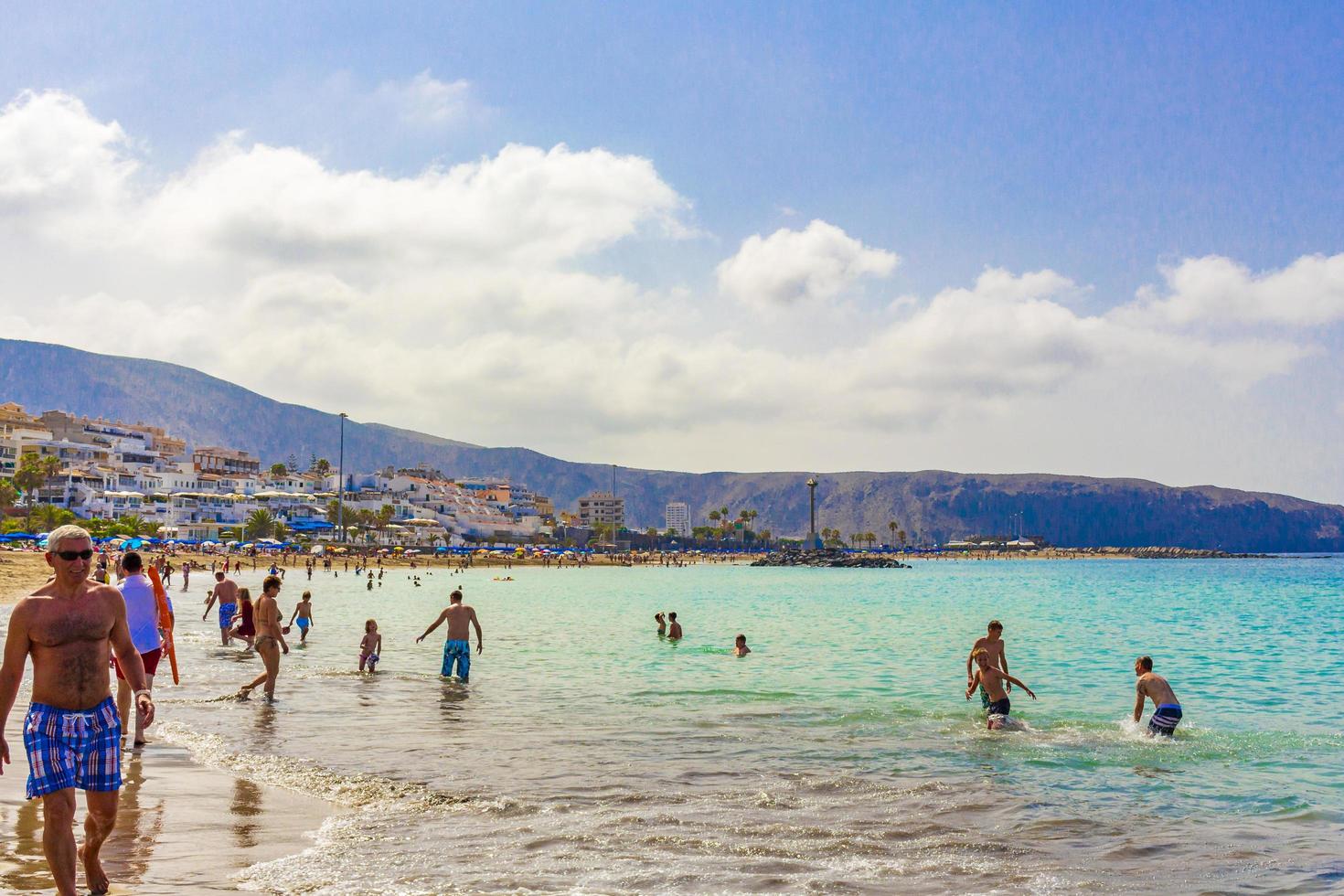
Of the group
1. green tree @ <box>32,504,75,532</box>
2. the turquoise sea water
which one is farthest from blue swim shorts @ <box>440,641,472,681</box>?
green tree @ <box>32,504,75,532</box>

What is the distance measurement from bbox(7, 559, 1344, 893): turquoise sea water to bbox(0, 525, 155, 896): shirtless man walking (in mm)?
Answer: 1634

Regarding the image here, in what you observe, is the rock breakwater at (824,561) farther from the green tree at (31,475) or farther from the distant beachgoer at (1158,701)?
the distant beachgoer at (1158,701)

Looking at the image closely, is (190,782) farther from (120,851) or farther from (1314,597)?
(1314,597)

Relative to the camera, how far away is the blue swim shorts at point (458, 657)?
1825 cm

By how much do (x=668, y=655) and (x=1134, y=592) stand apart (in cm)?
6039

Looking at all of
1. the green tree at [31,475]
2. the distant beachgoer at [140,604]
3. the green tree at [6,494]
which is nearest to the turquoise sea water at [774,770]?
the distant beachgoer at [140,604]

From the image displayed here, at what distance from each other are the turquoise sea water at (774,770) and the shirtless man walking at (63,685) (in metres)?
1.63

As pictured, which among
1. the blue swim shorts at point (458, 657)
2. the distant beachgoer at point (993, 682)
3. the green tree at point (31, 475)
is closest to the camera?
the distant beachgoer at point (993, 682)

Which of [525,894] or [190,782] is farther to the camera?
[190,782]

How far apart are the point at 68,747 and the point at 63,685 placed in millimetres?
345

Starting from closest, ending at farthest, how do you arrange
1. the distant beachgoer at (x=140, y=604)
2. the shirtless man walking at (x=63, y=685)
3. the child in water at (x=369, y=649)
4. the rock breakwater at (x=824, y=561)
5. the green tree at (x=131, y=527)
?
the shirtless man walking at (x=63, y=685) < the distant beachgoer at (x=140, y=604) < the child in water at (x=369, y=649) < the green tree at (x=131, y=527) < the rock breakwater at (x=824, y=561)

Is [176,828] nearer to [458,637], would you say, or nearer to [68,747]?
[68,747]

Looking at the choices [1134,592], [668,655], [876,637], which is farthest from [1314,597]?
[668,655]

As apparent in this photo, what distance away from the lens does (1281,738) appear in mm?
14781
